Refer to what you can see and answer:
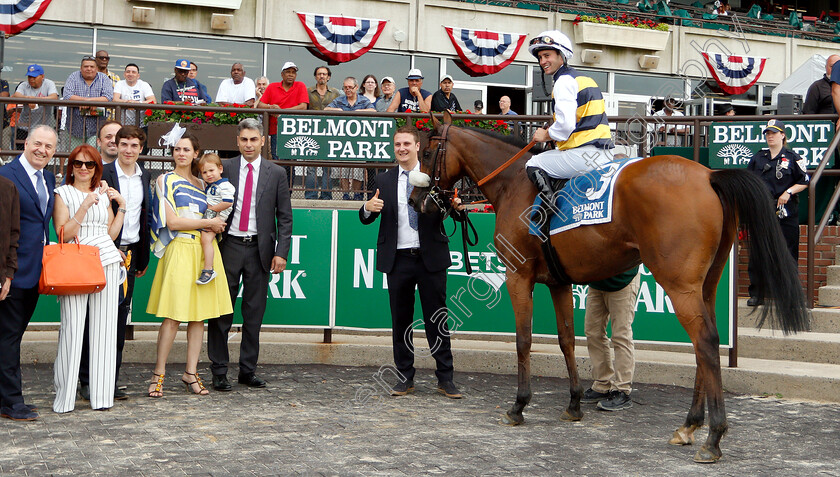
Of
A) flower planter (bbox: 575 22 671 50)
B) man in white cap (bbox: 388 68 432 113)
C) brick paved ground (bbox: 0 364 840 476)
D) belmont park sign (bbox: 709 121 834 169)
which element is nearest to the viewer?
brick paved ground (bbox: 0 364 840 476)

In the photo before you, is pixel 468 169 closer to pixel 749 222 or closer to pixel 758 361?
pixel 749 222

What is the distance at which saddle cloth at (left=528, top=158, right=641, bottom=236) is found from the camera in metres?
6.16

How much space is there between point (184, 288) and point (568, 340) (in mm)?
3237

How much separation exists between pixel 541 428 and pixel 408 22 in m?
17.8

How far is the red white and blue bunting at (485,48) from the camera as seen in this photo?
2284cm

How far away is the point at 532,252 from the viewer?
6.72 metres

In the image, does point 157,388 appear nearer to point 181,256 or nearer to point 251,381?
point 251,381

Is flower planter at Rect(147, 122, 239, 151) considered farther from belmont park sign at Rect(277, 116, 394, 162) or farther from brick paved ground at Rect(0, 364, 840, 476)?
brick paved ground at Rect(0, 364, 840, 476)

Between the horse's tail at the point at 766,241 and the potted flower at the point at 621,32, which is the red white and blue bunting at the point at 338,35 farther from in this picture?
the horse's tail at the point at 766,241

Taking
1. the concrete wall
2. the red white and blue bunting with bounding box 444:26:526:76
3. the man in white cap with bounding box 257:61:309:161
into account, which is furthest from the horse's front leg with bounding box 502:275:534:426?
the red white and blue bunting with bounding box 444:26:526:76

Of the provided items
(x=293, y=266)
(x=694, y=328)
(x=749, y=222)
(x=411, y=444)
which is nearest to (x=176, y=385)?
(x=293, y=266)

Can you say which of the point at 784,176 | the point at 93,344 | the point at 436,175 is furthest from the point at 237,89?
the point at 784,176

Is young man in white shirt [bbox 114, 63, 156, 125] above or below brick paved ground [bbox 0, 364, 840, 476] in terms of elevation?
above

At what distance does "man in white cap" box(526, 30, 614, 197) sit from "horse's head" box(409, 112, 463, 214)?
32.2 inches
